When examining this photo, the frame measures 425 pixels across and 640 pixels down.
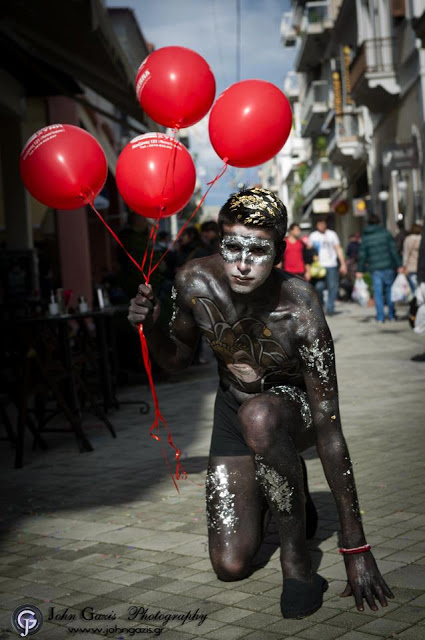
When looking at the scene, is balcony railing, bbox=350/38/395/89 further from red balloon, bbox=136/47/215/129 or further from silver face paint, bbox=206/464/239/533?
silver face paint, bbox=206/464/239/533

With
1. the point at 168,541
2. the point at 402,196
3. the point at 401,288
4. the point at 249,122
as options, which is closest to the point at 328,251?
the point at 401,288

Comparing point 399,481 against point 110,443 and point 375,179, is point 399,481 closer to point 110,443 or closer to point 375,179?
point 110,443

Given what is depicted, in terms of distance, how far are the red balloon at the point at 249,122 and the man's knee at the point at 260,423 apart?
1199mm

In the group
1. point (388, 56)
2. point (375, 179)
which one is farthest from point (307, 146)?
point (388, 56)

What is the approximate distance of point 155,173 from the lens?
3.97 m

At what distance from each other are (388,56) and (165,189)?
2267 centimetres

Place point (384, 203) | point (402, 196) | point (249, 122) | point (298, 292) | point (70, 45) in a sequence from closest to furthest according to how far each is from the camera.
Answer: point (298, 292) → point (249, 122) → point (70, 45) → point (402, 196) → point (384, 203)

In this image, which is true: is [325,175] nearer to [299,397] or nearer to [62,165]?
[62,165]

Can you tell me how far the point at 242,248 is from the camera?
354 centimetres

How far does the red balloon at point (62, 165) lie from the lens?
406cm

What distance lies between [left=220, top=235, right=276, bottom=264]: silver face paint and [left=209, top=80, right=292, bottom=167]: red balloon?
69cm

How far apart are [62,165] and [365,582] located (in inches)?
84.8

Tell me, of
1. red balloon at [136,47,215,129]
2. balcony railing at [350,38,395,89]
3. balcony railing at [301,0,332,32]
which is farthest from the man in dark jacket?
balcony railing at [301,0,332,32]

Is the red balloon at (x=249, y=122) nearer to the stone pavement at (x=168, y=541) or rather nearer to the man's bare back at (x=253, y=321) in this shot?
the man's bare back at (x=253, y=321)
